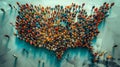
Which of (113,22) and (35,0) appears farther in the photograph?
(35,0)

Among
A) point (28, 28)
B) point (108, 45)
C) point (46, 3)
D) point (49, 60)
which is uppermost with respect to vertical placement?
point (46, 3)

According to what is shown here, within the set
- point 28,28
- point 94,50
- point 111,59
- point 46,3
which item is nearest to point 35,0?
point 46,3

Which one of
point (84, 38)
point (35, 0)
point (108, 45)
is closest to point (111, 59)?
point (108, 45)

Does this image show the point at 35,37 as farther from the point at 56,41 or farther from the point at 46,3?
the point at 46,3

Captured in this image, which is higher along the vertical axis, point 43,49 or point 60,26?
point 60,26

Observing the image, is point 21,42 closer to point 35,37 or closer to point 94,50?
point 35,37

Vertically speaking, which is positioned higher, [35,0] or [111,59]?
[35,0]
